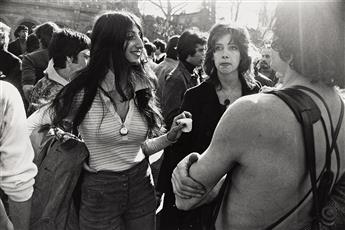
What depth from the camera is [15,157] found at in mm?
1686

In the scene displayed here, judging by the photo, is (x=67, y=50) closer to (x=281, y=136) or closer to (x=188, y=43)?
(x=188, y=43)

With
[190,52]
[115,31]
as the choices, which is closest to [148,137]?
[115,31]

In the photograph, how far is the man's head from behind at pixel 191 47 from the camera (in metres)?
4.70

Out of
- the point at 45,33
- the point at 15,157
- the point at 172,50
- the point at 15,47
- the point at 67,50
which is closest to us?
the point at 15,157

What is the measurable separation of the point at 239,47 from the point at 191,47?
59.4 inches

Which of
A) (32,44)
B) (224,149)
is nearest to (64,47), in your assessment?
(224,149)

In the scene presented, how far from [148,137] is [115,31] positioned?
0.78 m

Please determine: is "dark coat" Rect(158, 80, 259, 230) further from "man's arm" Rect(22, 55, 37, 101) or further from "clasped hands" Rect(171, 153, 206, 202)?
"man's arm" Rect(22, 55, 37, 101)

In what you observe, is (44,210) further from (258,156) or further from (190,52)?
(190,52)

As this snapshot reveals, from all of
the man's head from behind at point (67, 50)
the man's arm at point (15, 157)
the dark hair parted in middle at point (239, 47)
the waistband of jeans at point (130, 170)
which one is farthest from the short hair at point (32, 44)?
the man's arm at point (15, 157)

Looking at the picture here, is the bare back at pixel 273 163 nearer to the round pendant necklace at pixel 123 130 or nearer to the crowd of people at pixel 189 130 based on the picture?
the crowd of people at pixel 189 130

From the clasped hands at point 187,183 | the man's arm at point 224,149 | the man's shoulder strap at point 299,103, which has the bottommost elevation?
the clasped hands at point 187,183

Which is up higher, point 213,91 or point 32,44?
point 32,44

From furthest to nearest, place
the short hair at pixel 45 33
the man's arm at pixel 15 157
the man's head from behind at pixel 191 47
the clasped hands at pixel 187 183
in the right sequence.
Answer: the short hair at pixel 45 33
the man's head from behind at pixel 191 47
the man's arm at pixel 15 157
the clasped hands at pixel 187 183
